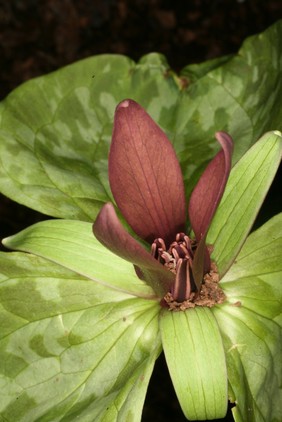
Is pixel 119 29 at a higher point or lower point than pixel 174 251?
higher

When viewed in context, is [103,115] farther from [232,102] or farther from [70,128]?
[232,102]

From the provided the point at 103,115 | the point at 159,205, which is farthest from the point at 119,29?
the point at 159,205

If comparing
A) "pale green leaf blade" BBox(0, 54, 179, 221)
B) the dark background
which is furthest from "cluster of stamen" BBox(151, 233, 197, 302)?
the dark background

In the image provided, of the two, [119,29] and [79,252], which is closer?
[79,252]

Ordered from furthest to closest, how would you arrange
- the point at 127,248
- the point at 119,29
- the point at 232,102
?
1. the point at 119,29
2. the point at 232,102
3. the point at 127,248

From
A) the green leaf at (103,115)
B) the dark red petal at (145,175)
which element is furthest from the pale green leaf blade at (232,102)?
the dark red petal at (145,175)

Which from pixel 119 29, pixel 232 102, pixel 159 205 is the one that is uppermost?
pixel 119 29

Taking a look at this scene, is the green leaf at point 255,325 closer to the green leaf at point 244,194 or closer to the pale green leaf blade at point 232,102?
the green leaf at point 244,194

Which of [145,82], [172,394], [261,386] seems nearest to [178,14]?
[145,82]
